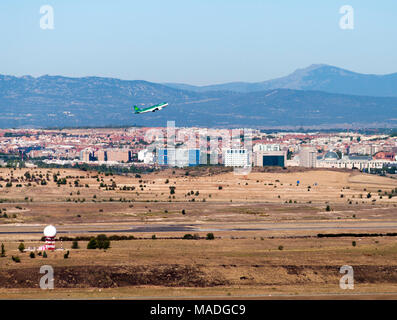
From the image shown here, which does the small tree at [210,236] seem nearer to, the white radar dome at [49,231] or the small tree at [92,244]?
the small tree at [92,244]

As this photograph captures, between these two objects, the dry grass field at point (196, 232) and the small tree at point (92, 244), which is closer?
the dry grass field at point (196, 232)

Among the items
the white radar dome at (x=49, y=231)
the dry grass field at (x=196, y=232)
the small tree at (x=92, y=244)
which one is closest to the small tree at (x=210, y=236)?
the dry grass field at (x=196, y=232)

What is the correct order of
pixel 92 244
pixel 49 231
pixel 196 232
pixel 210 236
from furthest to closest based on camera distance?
pixel 196 232 < pixel 210 236 < pixel 92 244 < pixel 49 231

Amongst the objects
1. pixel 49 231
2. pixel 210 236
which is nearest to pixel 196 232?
pixel 210 236

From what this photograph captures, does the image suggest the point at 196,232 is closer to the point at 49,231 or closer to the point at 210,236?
the point at 210,236

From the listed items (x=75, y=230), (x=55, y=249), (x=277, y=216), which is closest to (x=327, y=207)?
(x=277, y=216)

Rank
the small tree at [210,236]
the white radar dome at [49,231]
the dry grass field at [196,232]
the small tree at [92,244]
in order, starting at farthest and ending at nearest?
the small tree at [210,236] → the small tree at [92,244] → the white radar dome at [49,231] → the dry grass field at [196,232]

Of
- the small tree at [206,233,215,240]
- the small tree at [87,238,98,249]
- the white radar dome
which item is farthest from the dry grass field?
the white radar dome

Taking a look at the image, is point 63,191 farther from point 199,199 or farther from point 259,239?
point 259,239
